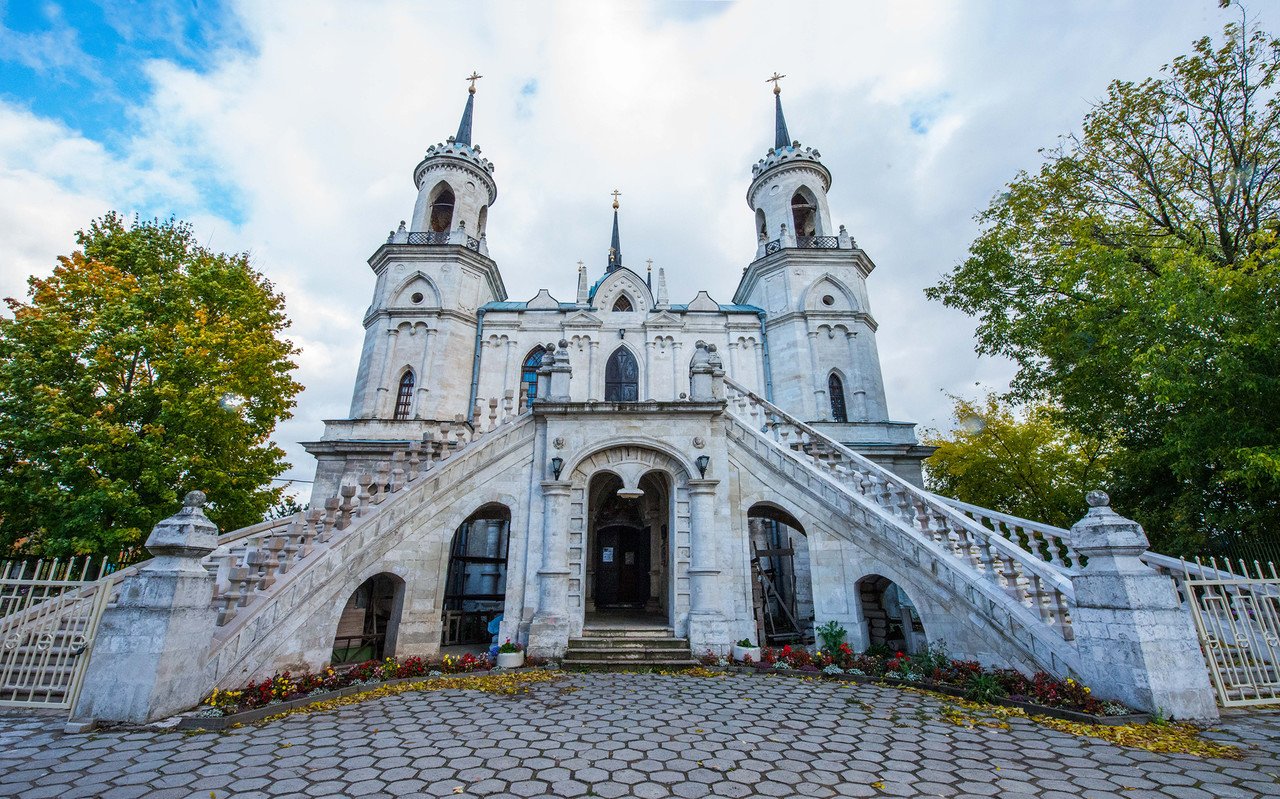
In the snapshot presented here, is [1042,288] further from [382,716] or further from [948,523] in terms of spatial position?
[382,716]

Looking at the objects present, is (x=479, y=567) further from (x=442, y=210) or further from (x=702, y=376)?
(x=442, y=210)

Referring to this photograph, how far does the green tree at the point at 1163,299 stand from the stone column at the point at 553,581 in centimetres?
1289

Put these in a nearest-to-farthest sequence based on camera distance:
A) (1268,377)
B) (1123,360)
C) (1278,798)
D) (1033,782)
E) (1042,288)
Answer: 1. (1278,798)
2. (1033,782)
3. (1268,377)
4. (1123,360)
5. (1042,288)

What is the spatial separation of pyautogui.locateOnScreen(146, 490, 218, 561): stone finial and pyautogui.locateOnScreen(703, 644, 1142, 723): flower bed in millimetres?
8454

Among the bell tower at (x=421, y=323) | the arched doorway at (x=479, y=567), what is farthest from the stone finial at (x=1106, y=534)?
the bell tower at (x=421, y=323)

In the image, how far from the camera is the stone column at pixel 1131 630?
249 inches

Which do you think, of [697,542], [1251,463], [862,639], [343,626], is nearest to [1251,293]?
[1251,463]

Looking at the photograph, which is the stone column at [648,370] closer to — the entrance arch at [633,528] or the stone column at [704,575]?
the entrance arch at [633,528]

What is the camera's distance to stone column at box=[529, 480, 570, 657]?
411 inches

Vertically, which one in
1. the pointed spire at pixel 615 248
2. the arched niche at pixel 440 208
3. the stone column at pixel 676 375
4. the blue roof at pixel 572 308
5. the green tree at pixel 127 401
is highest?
the pointed spire at pixel 615 248

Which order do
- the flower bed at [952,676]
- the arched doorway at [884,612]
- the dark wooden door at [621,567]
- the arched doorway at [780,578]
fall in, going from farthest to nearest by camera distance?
the dark wooden door at [621,567] < the arched doorway at [780,578] < the arched doorway at [884,612] < the flower bed at [952,676]

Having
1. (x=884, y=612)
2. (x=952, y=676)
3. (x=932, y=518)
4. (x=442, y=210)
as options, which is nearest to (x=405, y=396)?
(x=442, y=210)

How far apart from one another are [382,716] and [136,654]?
9.78 feet

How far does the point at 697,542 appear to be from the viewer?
11336 millimetres
